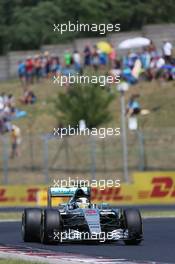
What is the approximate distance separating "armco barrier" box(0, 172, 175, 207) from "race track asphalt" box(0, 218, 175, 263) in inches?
541

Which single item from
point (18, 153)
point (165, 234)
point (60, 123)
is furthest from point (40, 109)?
point (165, 234)

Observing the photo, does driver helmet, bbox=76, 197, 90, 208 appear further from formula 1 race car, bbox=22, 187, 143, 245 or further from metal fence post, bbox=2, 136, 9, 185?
metal fence post, bbox=2, 136, 9, 185

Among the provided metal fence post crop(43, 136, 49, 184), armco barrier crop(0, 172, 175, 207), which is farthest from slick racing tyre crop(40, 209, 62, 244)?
metal fence post crop(43, 136, 49, 184)

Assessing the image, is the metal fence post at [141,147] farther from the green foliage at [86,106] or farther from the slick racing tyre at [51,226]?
the slick racing tyre at [51,226]

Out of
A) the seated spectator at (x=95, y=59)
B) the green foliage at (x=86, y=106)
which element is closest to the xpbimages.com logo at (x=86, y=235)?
the green foliage at (x=86, y=106)

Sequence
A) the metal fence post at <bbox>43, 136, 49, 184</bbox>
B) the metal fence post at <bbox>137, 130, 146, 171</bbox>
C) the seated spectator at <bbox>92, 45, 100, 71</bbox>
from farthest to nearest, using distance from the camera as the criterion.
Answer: the seated spectator at <bbox>92, 45, 100, 71</bbox>
the metal fence post at <bbox>43, 136, 49, 184</bbox>
the metal fence post at <bbox>137, 130, 146, 171</bbox>

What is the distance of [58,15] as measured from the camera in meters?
55.7

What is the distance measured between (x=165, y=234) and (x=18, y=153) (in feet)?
64.2

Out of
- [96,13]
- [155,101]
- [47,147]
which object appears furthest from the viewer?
[96,13]

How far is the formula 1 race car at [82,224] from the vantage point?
15625mm

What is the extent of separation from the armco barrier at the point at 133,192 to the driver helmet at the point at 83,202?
17.5 meters

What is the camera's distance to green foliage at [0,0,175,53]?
5570 cm

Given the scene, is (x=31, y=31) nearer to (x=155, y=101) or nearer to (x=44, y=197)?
(x=155, y=101)

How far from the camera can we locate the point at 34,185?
1412 inches
